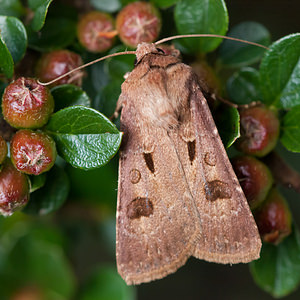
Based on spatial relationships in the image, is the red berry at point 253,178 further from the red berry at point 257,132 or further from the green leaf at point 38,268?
the green leaf at point 38,268

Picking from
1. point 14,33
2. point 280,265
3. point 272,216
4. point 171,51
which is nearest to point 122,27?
point 171,51

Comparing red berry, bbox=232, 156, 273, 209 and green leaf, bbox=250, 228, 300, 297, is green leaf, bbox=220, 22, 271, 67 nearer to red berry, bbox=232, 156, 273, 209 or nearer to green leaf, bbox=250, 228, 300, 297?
red berry, bbox=232, 156, 273, 209

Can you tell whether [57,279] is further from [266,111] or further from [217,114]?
[266,111]

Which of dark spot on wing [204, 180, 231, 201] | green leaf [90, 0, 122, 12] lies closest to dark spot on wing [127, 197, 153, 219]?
dark spot on wing [204, 180, 231, 201]

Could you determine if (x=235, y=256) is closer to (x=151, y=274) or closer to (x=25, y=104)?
(x=151, y=274)

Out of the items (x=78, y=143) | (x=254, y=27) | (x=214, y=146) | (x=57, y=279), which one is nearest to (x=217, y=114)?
(x=214, y=146)

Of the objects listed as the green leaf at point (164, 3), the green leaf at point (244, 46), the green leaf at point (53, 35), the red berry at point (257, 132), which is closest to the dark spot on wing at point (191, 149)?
the red berry at point (257, 132)
